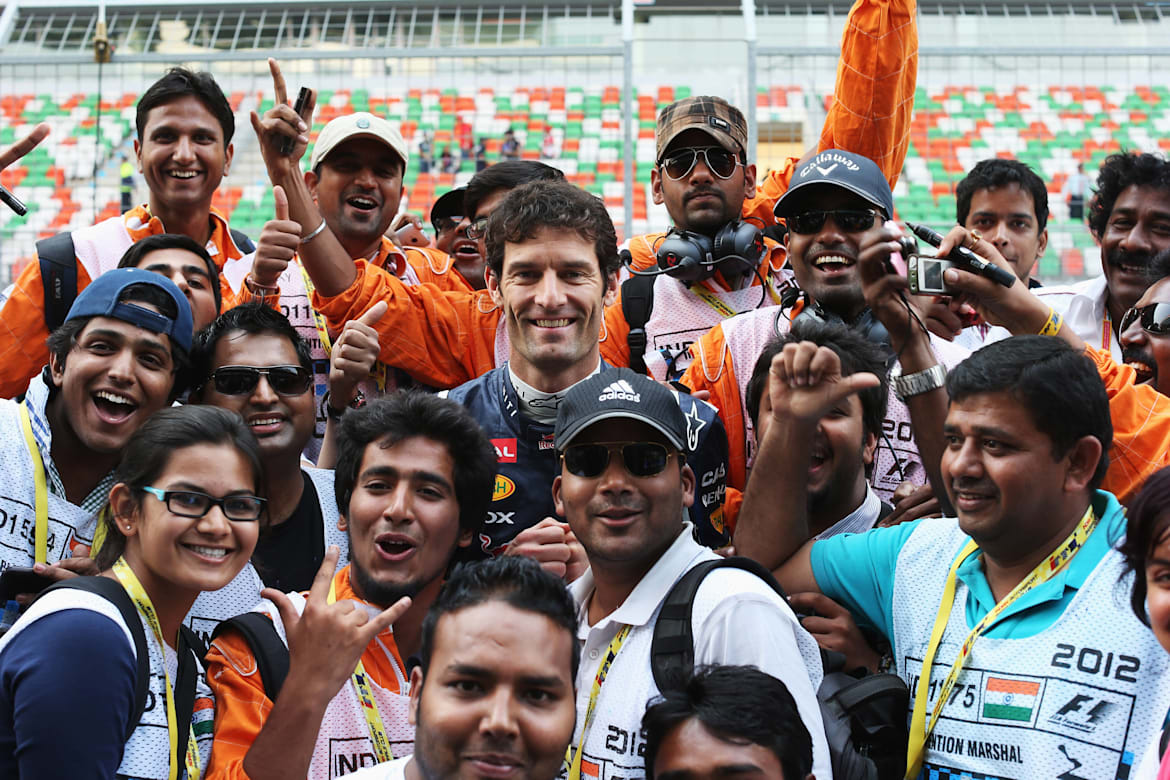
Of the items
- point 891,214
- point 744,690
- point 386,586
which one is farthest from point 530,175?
point 744,690

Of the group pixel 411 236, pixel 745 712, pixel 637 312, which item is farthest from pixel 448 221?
pixel 745 712

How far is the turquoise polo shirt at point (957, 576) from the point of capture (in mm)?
2895

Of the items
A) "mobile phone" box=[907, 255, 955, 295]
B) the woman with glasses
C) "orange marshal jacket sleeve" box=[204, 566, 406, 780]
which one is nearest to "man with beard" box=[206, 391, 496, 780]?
"orange marshal jacket sleeve" box=[204, 566, 406, 780]

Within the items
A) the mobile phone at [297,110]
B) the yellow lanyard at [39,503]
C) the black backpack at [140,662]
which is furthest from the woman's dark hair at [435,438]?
the mobile phone at [297,110]

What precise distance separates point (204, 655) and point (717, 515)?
1.57 meters

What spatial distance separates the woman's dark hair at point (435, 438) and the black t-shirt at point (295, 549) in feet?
1.12

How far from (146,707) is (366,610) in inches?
24.7

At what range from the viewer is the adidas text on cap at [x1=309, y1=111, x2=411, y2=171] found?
17.3ft

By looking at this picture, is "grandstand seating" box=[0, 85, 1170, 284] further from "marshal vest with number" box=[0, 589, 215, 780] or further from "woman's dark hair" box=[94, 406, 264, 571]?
"marshal vest with number" box=[0, 589, 215, 780]

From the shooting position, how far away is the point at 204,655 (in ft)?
10.4

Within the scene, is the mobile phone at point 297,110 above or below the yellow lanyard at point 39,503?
above

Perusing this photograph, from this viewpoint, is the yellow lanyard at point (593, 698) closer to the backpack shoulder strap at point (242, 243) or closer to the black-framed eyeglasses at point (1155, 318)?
the black-framed eyeglasses at point (1155, 318)

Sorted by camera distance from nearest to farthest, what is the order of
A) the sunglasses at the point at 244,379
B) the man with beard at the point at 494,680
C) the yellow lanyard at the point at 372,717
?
the man with beard at the point at 494,680 < the yellow lanyard at the point at 372,717 < the sunglasses at the point at 244,379

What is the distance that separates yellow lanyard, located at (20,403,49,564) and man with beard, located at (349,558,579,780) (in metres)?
1.40
